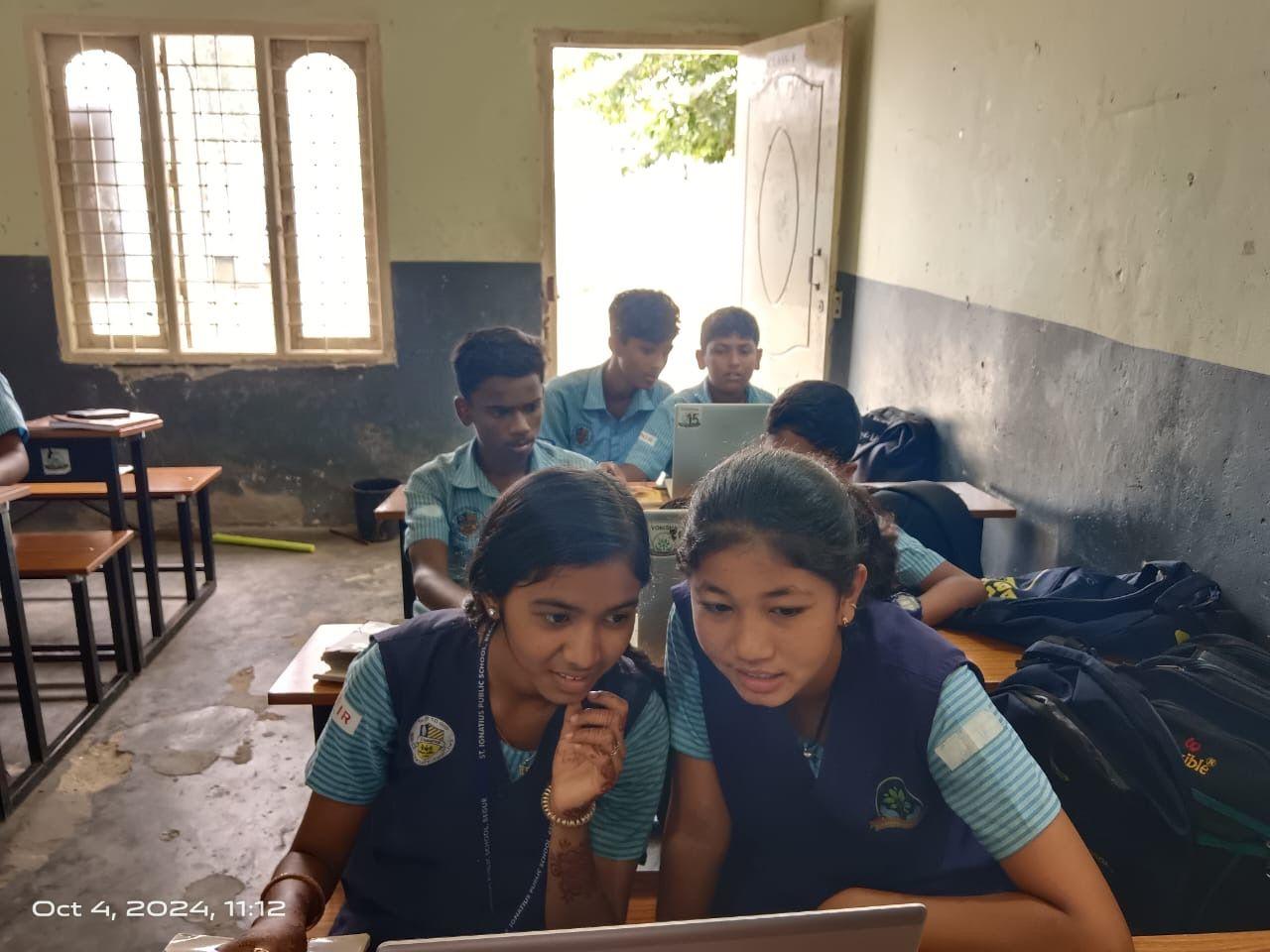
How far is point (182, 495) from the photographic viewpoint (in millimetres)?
3518

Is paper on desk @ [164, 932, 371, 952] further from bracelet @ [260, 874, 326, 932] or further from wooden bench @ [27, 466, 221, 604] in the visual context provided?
wooden bench @ [27, 466, 221, 604]

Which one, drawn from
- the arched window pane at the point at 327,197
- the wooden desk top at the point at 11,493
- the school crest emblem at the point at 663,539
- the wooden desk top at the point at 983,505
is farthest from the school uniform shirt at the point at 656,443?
the arched window pane at the point at 327,197

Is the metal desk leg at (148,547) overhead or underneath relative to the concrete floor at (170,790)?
overhead

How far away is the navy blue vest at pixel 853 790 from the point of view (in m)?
0.99

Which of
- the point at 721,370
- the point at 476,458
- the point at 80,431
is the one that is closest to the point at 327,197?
the point at 80,431

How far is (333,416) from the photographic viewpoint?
185 inches

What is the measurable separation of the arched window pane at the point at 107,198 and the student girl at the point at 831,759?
14.6 ft

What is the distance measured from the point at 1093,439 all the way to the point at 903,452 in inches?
38.2

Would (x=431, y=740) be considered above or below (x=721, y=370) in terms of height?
below

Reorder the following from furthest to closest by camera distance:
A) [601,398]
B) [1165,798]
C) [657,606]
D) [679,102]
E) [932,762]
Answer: [679,102], [601,398], [657,606], [1165,798], [932,762]

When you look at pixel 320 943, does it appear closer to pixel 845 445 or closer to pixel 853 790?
pixel 853 790

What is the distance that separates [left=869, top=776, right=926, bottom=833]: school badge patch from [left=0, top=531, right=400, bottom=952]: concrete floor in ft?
5.04

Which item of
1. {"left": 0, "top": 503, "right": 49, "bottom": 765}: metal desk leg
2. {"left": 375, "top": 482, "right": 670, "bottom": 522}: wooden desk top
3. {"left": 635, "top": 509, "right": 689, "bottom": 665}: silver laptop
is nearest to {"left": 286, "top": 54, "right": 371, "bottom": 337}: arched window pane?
{"left": 375, "top": 482, "right": 670, "bottom": 522}: wooden desk top

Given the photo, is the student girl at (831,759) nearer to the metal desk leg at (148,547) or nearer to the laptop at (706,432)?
the laptop at (706,432)
